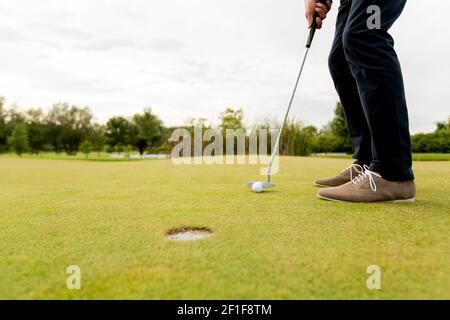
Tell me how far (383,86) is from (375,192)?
0.58m

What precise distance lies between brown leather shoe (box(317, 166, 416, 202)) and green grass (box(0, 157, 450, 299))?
10cm

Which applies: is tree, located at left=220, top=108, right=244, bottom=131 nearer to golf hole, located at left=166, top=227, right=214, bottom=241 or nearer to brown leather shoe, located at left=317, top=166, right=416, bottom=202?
brown leather shoe, located at left=317, top=166, right=416, bottom=202

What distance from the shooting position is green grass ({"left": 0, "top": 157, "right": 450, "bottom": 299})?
812 millimetres

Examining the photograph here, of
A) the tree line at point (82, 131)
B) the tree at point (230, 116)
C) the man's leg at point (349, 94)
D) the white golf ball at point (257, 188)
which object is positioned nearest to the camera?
the white golf ball at point (257, 188)

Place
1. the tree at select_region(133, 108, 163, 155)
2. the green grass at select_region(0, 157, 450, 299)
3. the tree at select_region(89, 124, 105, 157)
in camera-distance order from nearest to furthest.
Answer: the green grass at select_region(0, 157, 450, 299) → the tree at select_region(133, 108, 163, 155) → the tree at select_region(89, 124, 105, 157)

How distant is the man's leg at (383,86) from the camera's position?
6.04 feet

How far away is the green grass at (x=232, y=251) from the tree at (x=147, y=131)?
41842 millimetres

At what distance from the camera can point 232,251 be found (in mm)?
1058

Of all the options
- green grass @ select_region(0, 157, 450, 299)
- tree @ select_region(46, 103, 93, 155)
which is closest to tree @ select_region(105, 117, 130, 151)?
tree @ select_region(46, 103, 93, 155)

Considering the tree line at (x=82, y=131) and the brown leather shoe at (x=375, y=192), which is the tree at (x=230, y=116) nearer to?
the tree line at (x=82, y=131)

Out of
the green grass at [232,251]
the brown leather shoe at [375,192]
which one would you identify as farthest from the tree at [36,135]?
the brown leather shoe at [375,192]
